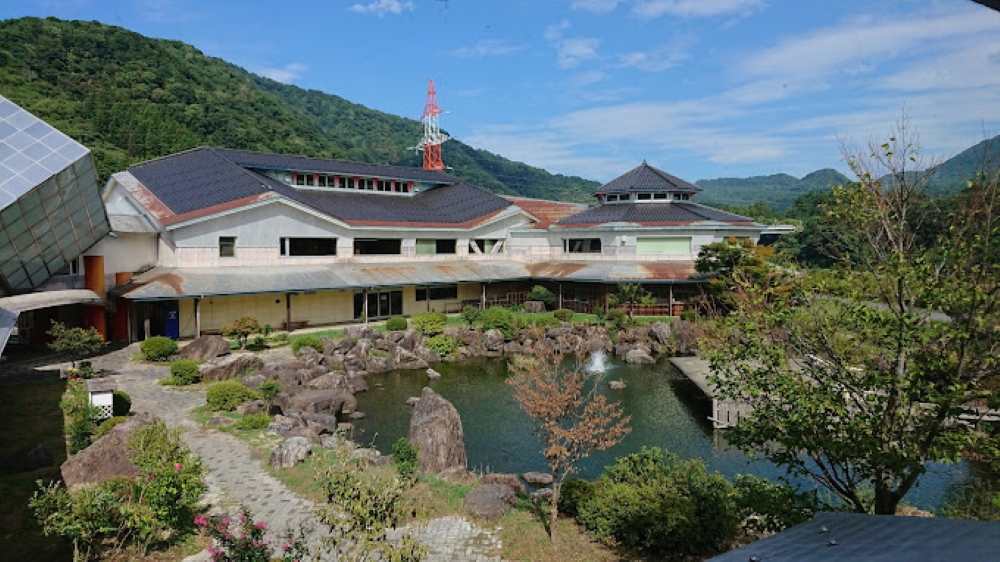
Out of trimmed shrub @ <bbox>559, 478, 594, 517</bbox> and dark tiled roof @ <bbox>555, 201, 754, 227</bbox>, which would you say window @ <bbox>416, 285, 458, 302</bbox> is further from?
trimmed shrub @ <bbox>559, 478, 594, 517</bbox>

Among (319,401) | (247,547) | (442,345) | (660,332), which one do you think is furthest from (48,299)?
(660,332)

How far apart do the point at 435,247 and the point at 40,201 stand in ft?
81.5

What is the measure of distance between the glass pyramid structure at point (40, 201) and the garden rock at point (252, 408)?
25.0 ft

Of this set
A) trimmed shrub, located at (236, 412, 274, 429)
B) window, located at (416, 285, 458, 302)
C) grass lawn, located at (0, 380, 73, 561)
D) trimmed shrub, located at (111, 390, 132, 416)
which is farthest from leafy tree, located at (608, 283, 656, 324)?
grass lawn, located at (0, 380, 73, 561)

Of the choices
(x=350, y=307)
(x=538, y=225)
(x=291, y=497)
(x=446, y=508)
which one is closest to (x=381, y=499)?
(x=446, y=508)

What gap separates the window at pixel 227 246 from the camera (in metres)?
29.0

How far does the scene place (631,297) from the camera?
34.2m

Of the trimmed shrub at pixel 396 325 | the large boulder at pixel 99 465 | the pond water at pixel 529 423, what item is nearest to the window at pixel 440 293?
the trimmed shrub at pixel 396 325

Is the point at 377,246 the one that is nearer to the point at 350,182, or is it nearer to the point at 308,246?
the point at 308,246

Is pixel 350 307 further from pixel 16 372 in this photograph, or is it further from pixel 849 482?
pixel 849 482

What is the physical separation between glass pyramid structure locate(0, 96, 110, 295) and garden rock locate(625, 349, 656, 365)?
72.7 feet

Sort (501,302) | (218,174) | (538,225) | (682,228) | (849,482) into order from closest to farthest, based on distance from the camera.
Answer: (849,482), (218,174), (682,228), (501,302), (538,225)

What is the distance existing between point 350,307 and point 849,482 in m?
29.4

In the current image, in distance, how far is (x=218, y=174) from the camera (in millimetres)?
32875
